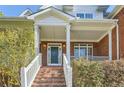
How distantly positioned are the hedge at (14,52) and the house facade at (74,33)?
529 millimetres

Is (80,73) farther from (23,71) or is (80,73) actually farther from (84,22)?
(84,22)

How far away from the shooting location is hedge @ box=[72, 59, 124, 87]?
1301cm

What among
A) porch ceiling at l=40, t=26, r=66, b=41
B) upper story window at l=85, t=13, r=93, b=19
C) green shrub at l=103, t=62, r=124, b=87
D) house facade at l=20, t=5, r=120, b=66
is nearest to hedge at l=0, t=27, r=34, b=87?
house facade at l=20, t=5, r=120, b=66

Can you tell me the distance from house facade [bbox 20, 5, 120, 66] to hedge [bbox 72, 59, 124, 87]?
152 inches

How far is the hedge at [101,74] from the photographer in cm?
1301

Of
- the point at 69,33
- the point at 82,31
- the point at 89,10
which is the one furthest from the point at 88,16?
the point at 69,33

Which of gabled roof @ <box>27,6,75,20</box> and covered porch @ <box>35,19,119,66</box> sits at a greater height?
gabled roof @ <box>27,6,75,20</box>

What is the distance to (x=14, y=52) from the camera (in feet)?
52.4

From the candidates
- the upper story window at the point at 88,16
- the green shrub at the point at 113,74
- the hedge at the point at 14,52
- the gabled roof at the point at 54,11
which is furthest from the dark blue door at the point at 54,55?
the green shrub at the point at 113,74

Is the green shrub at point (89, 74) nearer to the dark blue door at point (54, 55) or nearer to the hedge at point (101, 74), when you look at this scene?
the hedge at point (101, 74)

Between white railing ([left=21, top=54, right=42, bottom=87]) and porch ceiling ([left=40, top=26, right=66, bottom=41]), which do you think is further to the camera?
porch ceiling ([left=40, top=26, right=66, bottom=41])

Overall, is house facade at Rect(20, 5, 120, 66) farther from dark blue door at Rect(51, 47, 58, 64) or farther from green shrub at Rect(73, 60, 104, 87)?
green shrub at Rect(73, 60, 104, 87)

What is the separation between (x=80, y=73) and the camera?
514 inches
